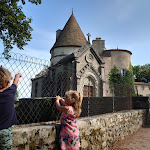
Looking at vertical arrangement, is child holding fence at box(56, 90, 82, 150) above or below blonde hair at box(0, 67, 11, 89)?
below

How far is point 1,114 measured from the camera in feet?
5.76

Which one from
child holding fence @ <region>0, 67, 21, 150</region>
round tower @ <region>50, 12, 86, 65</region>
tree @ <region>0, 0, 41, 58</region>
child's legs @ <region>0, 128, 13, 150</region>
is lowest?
child's legs @ <region>0, 128, 13, 150</region>

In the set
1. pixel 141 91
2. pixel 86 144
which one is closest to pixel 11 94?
pixel 86 144

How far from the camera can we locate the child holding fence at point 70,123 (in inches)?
94.6

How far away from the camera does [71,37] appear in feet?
75.3

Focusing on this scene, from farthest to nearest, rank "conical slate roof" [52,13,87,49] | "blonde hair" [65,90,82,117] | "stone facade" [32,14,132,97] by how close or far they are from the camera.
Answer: "conical slate roof" [52,13,87,49] < "stone facade" [32,14,132,97] < "blonde hair" [65,90,82,117]

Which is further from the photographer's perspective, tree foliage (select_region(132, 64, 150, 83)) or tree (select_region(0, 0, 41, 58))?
tree foliage (select_region(132, 64, 150, 83))

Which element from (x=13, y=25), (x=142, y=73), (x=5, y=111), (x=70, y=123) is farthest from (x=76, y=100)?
(x=142, y=73)

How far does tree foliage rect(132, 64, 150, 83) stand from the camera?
46.2m

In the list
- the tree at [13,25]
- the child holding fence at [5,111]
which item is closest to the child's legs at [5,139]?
the child holding fence at [5,111]

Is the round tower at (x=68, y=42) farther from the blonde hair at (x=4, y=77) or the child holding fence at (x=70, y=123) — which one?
the blonde hair at (x=4, y=77)

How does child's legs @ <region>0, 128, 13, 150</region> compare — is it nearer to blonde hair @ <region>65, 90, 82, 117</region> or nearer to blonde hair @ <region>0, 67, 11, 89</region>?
blonde hair @ <region>0, 67, 11, 89</region>

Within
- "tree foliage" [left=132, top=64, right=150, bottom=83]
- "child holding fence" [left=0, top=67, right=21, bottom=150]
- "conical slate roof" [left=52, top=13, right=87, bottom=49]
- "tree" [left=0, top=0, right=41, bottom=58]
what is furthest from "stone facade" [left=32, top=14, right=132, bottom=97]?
"tree foliage" [left=132, top=64, right=150, bottom=83]

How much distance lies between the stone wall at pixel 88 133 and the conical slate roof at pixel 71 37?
17.7 metres
